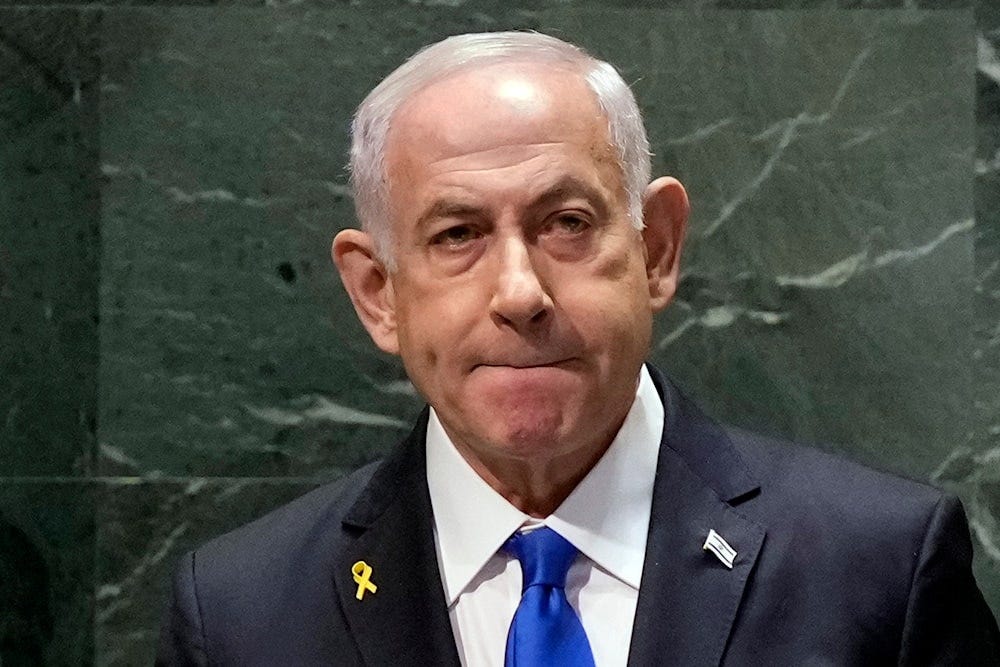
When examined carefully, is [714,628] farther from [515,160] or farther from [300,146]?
[300,146]

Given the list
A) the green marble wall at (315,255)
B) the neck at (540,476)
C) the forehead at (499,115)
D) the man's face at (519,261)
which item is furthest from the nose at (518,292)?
the green marble wall at (315,255)

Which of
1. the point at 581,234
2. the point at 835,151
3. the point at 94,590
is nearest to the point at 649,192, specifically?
the point at 581,234

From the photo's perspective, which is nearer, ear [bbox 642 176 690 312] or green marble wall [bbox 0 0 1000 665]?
ear [bbox 642 176 690 312]

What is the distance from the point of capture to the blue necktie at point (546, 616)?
1.52 meters

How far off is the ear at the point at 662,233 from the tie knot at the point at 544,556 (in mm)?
271

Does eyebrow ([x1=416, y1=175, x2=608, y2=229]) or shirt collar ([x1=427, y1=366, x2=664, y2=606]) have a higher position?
eyebrow ([x1=416, y1=175, x2=608, y2=229])

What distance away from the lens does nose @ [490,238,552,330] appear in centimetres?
145

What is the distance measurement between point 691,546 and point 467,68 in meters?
0.56

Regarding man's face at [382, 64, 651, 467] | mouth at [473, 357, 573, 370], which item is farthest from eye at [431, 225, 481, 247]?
mouth at [473, 357, 573, 370]

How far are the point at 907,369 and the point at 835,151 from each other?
1.20 ft

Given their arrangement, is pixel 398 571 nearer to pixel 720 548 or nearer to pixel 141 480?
pixel 720 548

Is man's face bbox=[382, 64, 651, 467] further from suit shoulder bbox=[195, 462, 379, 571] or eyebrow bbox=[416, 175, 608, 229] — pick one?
suit shoulder bbox=[195, 462, 379, 571]

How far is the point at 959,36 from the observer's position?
2.37 m

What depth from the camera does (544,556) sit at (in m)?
1.58
